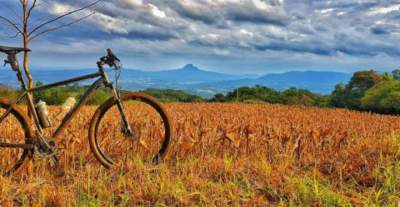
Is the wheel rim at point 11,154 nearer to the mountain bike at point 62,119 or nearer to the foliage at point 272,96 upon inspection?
the mountain bike at point 62,119

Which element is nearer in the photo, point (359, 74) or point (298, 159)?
point (298, 159)

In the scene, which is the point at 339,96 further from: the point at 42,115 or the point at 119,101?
the point at 42,115

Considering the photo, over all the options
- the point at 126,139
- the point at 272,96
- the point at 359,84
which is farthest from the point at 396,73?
the point at 126,139

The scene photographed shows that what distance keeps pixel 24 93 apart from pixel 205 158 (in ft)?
8.22

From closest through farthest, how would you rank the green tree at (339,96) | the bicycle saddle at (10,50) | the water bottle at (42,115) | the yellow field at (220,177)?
the yellow field at (220,177) < the bicycle saddle at (10,50) < the water bottle at (42,115) < the green tree at (339,96)

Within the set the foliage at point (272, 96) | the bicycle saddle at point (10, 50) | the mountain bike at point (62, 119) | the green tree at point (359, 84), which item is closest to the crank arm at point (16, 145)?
the mountain bike at point (62, 119)

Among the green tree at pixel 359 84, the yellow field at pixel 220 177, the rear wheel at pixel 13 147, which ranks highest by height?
the green tree at pixel 359 84

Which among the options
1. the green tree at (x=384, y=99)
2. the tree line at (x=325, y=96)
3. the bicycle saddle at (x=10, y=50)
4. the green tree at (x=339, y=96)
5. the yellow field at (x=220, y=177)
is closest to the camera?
the yellow field at (x=220, y=177)

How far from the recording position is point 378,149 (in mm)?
6543

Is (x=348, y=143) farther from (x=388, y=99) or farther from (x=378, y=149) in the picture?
→ (x=388, y=99)

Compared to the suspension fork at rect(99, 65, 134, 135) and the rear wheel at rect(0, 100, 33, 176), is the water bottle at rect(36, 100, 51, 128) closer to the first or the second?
the rear wheel at rect(0, 100, 33, 176)

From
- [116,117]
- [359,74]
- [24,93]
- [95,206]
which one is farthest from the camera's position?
[359,74]

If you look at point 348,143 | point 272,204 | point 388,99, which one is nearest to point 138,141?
point 272,204

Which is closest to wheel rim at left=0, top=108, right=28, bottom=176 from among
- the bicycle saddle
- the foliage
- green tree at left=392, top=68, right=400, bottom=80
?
the bicycle saddle
